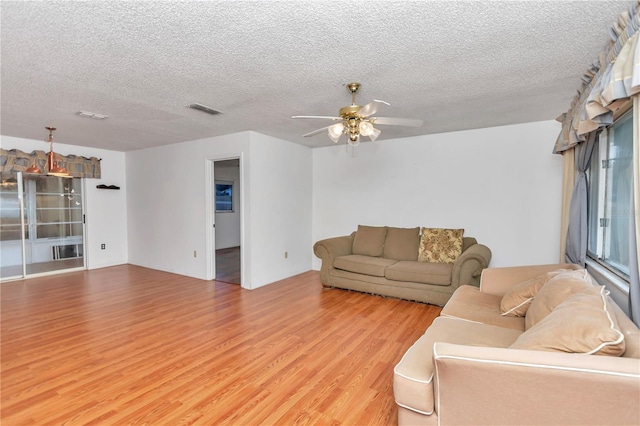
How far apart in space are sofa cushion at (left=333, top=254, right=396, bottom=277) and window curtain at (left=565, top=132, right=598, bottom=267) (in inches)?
81.2

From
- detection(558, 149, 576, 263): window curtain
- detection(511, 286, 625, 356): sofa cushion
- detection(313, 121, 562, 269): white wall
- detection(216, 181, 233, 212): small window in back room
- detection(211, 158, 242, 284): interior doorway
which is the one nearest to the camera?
detection(511, 286, 625, 356): sofa cushion

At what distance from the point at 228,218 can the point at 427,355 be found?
25.9 ft

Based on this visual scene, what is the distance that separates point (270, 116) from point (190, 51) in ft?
5.57

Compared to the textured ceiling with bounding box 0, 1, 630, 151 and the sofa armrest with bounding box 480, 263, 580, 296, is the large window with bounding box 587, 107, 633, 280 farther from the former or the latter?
the textured ceiling with bounding box 0, 1, 630, 151

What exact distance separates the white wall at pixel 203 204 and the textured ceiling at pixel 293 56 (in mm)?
1186

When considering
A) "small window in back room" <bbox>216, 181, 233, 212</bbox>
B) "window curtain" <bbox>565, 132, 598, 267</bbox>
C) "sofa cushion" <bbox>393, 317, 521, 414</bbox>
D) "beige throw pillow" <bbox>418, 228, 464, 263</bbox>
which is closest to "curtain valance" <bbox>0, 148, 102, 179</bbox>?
"small window in back room" <bbox>216, 181, 233, 212</bbox>

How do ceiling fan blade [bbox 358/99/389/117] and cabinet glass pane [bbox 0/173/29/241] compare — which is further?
cabinet glass pane [bbox 0/173/29/241]

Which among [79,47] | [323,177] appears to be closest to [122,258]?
[323,177]

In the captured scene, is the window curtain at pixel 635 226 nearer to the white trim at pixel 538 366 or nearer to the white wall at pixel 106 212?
the white trim at pixel 538 366

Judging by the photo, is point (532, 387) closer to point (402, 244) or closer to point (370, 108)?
point (370, 108)

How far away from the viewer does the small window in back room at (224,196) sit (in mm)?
8633

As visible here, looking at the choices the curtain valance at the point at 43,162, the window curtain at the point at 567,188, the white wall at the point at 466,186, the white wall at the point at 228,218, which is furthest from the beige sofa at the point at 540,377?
the white wall at the point at 228,218

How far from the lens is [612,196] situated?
2.73 metres

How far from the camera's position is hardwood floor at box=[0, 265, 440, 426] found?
200 centimetres
